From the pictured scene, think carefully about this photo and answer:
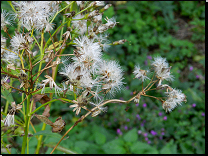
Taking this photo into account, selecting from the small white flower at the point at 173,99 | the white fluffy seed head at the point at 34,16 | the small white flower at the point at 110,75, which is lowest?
the small white flower at the point at 173,99

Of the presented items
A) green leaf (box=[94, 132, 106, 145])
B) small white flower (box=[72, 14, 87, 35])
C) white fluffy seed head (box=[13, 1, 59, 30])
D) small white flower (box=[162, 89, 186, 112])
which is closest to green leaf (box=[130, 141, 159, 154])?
green leaf (box=[94, 132, 106, 145])

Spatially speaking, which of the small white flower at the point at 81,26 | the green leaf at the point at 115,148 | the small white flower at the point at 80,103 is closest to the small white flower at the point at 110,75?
the small white flower at the point at 80,103

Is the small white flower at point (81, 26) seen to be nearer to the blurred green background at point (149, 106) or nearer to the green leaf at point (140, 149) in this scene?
the blurred green background at point (149, 106)

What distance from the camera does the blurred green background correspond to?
132 centimetres

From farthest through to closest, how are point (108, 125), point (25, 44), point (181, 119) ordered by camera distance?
point (108, 125), point (181, 119), point (25, 44)

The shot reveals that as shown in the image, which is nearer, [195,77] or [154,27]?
[195,77]

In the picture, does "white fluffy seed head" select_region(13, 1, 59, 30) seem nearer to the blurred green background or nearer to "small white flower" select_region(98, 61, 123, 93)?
"small white flower" select_region(98, 61, 123, 93)

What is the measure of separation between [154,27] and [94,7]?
7.07ft

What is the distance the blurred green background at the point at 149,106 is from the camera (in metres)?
1.32

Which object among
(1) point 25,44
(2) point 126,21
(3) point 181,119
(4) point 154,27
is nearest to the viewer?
(1) point 25,44

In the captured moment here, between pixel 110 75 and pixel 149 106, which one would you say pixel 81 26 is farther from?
pixel 149 106

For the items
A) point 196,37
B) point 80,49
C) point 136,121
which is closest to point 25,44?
point 80,49

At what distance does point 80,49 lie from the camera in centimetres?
52

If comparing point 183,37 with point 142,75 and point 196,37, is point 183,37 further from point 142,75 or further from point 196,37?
point 142,75
